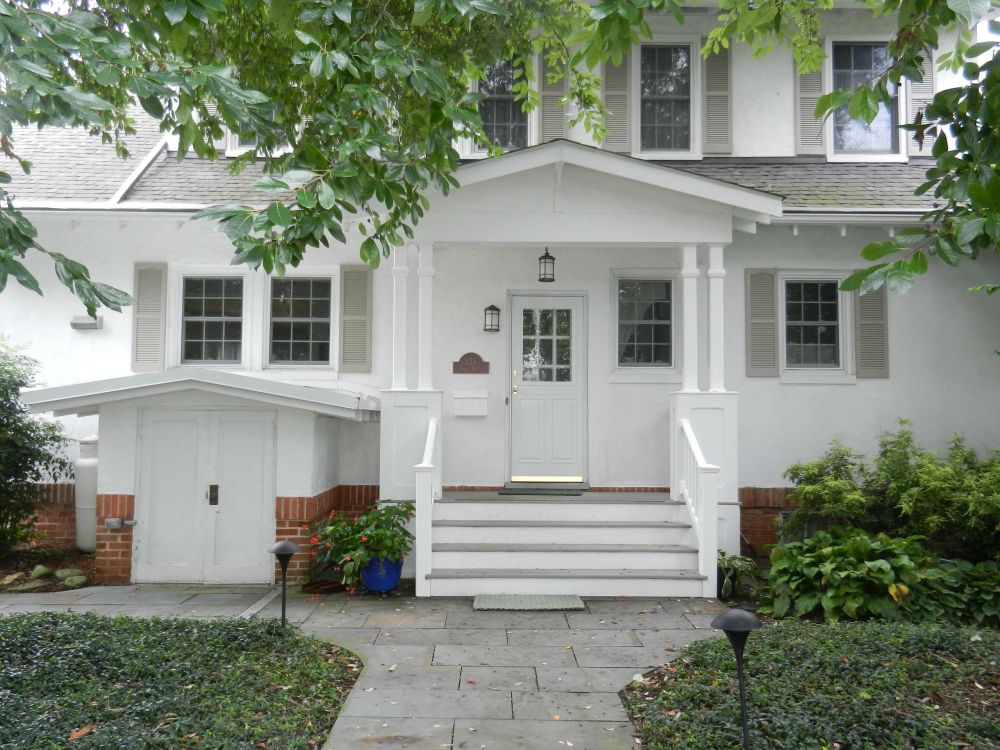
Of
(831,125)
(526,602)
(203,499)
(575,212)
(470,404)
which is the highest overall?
(831,125)

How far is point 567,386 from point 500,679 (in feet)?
16.0

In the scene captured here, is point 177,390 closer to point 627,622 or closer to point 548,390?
point 548,390

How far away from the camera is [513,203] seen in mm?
8250

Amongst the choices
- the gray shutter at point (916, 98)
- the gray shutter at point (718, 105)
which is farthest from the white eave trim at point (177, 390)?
the gray shutter at point (916, 98)

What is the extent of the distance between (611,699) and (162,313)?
7293 mm

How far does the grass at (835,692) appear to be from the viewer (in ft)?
13.2

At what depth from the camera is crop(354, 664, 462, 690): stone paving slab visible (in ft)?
16.6

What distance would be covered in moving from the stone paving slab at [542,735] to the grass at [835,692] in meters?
0.15

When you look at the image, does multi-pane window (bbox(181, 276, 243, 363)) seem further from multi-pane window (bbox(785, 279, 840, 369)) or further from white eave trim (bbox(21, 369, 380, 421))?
multi-pane window (bbox(785, 279, 840, 369))

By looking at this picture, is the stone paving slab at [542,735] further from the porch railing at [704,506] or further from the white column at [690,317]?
the white column at [690,317]

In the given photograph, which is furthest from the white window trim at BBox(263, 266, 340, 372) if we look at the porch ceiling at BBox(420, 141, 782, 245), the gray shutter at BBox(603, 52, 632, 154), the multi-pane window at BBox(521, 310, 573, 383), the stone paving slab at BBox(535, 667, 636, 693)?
the stone paving slab at BBox(535, 667, 636, 693)

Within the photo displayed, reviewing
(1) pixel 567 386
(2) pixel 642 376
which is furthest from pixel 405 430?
(2) pixel 642 376

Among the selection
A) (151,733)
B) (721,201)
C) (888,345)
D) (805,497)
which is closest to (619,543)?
(805,497)

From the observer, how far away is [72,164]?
406 inches
